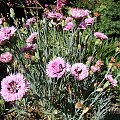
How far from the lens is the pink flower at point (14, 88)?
6.68 feet

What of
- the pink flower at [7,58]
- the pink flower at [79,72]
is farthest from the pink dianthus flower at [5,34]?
the pink flower at [79,72]

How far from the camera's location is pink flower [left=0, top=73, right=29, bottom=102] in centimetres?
204

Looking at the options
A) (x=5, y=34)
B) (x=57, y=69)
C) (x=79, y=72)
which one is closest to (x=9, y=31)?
(x=5, y=34)

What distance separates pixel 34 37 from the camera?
8.85 ft

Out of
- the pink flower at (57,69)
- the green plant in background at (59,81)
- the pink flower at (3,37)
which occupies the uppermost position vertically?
the pink flower at (3,37)

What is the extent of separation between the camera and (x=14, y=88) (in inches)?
82.4

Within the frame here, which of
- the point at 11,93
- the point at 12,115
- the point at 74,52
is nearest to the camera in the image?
the point at 11,93

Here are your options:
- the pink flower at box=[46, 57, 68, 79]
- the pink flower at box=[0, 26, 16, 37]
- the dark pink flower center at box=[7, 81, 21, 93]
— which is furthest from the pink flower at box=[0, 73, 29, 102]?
the pink flower at box=[0, 26, 16, 37]

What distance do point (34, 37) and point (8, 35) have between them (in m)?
0.43

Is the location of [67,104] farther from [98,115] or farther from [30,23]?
[30,23]

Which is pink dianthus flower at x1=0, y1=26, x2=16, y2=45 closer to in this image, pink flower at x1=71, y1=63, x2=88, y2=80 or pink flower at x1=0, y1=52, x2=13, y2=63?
pink flower at x1=0, y1=52, x2=13, y2=63

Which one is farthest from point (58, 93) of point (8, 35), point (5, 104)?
point (5, 104)

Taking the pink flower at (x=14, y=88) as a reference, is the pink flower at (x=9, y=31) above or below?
above

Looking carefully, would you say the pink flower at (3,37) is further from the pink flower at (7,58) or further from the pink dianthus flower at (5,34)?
the pink flower at (7,58)
